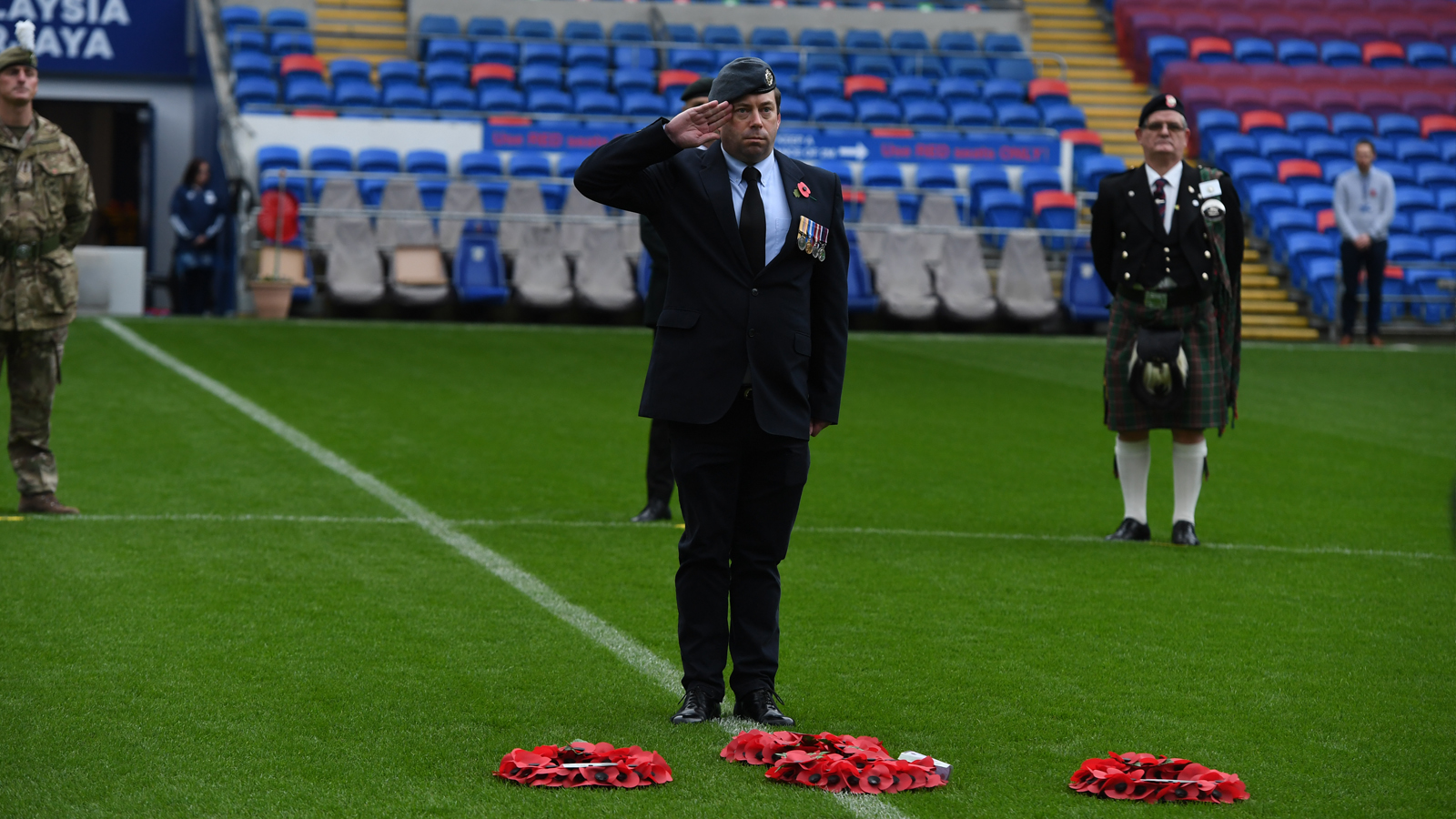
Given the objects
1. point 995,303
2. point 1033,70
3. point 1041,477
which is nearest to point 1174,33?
point 1033,70

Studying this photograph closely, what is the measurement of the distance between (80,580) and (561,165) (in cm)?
1686

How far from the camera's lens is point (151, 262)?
24.6m

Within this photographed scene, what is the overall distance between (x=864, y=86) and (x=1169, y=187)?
59.6ft

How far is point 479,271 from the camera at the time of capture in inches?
820

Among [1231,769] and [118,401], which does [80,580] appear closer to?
[1231,769]

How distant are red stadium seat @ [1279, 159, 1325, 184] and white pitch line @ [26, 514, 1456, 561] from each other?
17.8m

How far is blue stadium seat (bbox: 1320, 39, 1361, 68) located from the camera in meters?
28.9

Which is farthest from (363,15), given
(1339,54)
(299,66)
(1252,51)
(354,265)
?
(1339,54)

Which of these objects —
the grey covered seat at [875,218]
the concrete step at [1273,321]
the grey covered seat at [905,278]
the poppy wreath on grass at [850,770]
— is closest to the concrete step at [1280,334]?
the concrete step at [1273,321]

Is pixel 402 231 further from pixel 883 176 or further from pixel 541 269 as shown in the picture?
pixel 883 176

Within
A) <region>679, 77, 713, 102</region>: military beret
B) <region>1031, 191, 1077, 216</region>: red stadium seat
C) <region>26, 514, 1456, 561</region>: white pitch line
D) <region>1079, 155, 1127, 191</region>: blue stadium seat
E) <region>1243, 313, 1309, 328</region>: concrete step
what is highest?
<region>1079, 155, 1127, 191</region>: blue stadium seat

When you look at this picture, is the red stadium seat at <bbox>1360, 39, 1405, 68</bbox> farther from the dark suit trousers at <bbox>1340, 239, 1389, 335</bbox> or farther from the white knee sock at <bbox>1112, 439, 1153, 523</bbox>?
the white knee sock at <bbox>1112, 439, 1153, 523</bbox>

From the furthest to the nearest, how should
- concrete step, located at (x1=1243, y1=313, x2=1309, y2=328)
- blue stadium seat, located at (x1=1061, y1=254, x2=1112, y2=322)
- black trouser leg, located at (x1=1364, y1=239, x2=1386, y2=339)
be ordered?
concrete step, located at (x1=1243, y1=313, x2=1309, y2=328) → blue stadium seat, located at (x1=1061, y1=254, x2=1112, y2=322) → black trouser leg, located at (x1=1364, y1=239, x2=1386, y2=339)

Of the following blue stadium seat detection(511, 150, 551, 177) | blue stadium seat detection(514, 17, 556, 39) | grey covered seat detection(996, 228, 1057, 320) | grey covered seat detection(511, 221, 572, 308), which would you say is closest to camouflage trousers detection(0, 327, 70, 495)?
grey covered seat detection(511, 221, 572, 308)
